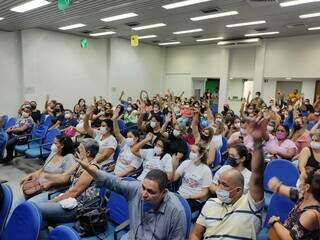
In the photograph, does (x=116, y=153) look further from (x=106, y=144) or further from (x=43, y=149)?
(x=43, y=149)

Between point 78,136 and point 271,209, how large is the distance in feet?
14.2

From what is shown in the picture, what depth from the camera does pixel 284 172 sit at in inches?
119

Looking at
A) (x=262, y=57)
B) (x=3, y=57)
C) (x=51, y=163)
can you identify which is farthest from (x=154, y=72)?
(x=51, y=163)

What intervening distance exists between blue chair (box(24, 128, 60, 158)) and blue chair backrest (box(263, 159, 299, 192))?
360 cm

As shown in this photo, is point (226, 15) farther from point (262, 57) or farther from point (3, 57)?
point (3, 57)

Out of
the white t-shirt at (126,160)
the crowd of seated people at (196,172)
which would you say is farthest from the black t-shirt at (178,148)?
the white t-shirt at (126,160)

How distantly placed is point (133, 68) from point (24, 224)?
37.1 ft

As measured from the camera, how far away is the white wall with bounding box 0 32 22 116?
9.45 metres

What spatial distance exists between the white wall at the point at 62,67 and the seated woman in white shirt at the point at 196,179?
833 centimetres

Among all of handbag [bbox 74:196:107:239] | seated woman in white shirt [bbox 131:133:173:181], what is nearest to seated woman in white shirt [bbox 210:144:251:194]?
seated woman in white shirt [bbox 131:133:173:181]

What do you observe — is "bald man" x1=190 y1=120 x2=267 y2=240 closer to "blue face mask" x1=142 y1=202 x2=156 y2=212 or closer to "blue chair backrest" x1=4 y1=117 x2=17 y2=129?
"blue face mask" x1=142 y1=202 x2=156 y2=212

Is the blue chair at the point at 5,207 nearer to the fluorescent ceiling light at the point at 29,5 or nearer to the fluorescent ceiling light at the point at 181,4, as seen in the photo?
the fluorescent ceiling light at the point at 29,5

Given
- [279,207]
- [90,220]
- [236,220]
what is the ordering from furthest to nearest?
[279,207] → [90,220] → [236,220]

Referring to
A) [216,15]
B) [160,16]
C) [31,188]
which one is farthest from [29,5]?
[31,188]
